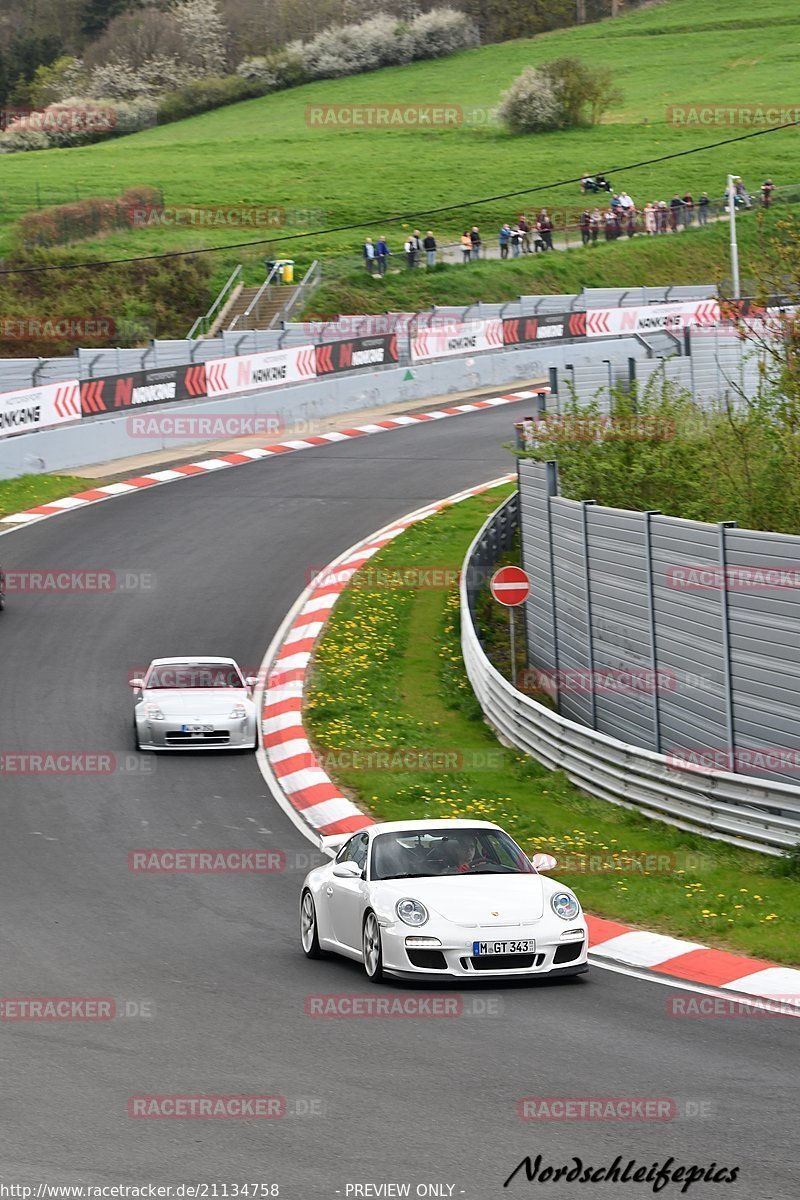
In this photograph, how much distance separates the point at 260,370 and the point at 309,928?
31.7 meters

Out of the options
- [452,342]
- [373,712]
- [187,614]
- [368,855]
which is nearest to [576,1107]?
[368,855]

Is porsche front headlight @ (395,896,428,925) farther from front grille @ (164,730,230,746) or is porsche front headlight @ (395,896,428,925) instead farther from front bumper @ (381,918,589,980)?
front grille @ (164,730,230,746)

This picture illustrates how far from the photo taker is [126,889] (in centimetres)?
1442

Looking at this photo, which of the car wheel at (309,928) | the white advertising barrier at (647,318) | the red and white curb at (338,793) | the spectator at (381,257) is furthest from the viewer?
the spectator at (381,257)

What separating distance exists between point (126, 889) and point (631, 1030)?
6009mm

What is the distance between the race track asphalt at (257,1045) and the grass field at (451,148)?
47.9 m

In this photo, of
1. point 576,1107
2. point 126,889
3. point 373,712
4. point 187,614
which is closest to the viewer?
point 576,1107

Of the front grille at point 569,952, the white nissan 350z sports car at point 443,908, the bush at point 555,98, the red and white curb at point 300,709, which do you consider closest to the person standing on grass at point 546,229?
the red and white curb at point 300,709

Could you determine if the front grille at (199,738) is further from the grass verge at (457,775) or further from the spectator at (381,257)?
the spectator at (381,257)

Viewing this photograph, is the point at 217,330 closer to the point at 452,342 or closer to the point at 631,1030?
the point at 452,342

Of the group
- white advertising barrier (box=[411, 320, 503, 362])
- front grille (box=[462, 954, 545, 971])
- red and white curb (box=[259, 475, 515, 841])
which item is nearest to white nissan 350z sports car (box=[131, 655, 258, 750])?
red and white curb (box=[259, 475, 515, 841])

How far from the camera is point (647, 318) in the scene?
53812 mm

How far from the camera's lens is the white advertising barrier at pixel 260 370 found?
137ft

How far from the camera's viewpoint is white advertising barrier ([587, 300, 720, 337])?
173 ft
